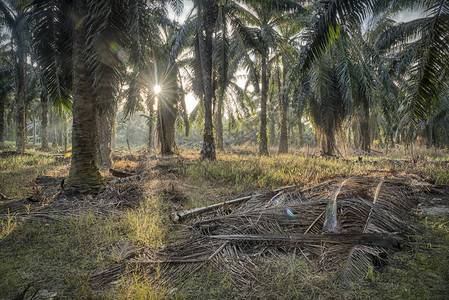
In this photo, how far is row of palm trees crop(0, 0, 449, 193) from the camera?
3.63 metres

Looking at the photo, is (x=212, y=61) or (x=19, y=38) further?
(x=19, y=38)

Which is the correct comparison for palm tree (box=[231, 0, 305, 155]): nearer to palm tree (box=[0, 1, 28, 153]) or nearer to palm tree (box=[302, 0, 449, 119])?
palm tree (box=[302, 0, 449, 119])

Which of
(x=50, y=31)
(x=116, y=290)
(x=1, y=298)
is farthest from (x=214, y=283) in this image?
(x=50, y=31)

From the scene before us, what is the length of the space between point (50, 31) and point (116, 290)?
613 centimetres

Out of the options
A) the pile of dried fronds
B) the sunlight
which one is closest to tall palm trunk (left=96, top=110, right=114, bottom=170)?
the sunlight

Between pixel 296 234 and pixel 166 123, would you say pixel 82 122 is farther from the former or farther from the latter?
pixel 166 123

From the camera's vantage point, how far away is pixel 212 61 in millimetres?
10680

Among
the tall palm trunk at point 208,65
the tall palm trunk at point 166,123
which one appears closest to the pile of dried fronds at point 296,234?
the tall palm trunk at point 208,65

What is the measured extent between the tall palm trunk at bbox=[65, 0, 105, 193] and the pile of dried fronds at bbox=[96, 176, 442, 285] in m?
2.88

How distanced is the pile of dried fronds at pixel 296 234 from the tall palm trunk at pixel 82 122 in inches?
113

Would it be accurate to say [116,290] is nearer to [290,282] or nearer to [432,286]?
[290,282]

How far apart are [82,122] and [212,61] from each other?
24.4ft

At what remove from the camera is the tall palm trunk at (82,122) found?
15.2 feet

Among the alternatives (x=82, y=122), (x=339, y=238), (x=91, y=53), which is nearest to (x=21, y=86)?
(x=91, y=53)
